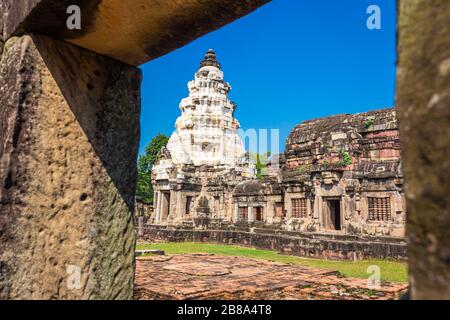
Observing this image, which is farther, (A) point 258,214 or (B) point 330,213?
(A) point 258,214

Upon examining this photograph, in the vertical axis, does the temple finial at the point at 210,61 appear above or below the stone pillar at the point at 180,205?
above

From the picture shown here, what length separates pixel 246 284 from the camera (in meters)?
5.35

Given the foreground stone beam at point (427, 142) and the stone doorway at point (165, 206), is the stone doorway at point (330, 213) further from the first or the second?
the foreground stone beam at point (427, 142)

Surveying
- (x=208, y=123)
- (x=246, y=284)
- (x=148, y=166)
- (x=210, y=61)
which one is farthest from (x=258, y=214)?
(x=148, y=166)

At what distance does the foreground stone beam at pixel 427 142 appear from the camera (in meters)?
0.88

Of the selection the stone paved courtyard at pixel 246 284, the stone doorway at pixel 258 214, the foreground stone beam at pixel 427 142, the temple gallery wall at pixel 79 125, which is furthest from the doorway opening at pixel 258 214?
the foreground stone beam at pixel 427 142

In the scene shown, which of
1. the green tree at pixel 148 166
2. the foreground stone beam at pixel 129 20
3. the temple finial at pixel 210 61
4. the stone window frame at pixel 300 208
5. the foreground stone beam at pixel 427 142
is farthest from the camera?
the green tree at pixel 148 166

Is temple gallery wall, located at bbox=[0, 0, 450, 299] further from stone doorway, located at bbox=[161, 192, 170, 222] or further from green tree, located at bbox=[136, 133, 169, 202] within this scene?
green tree, located at bbox=[136, 133, 169, 202]

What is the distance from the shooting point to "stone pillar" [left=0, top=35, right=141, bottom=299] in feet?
7.36

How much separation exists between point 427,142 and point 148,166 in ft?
140

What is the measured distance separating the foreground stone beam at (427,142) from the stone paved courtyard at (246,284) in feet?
12.7

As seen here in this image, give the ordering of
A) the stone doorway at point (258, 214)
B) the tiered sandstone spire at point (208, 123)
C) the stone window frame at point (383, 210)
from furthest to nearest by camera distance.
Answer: the tiered sandstone spire at point (208, 123) → the stone doorway at point (258, 214) → the stone window frame at point (383, 210)

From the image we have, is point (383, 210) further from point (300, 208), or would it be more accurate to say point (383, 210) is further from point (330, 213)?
point (300, 208)

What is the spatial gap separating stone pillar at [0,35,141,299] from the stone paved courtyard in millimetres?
2091
